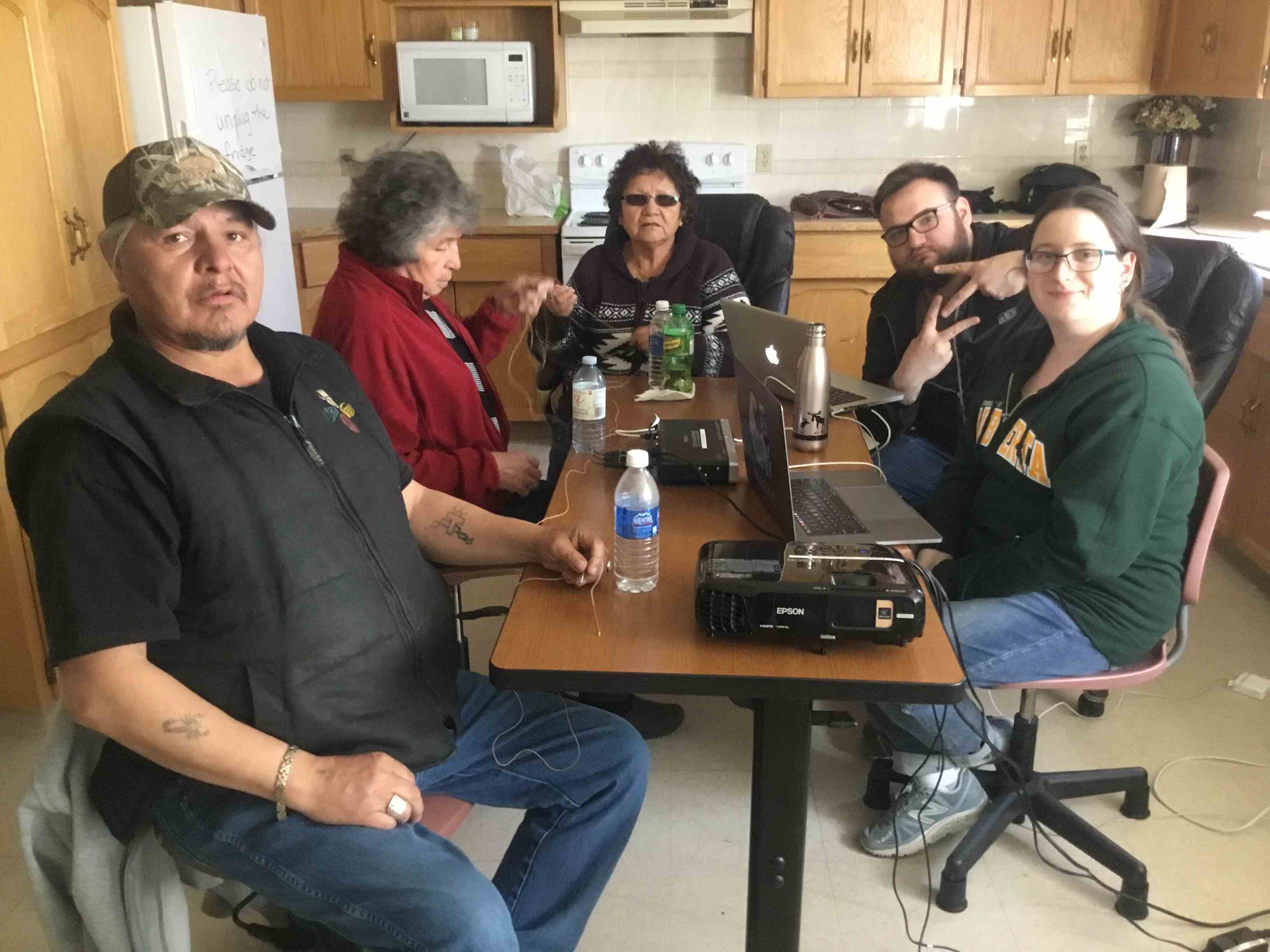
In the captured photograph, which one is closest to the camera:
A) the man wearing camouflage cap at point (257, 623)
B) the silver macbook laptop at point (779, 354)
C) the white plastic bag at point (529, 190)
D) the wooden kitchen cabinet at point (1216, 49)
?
the man wearing camouflage cap at point (257, 623)

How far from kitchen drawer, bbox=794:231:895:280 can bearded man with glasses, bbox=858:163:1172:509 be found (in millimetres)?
1541

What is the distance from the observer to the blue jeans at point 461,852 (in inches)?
49.2

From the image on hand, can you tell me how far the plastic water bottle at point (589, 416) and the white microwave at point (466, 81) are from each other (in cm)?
252

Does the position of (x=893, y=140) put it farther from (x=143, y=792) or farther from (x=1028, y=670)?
(x=143, y=792)

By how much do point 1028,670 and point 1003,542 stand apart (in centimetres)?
26

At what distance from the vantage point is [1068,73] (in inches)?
163

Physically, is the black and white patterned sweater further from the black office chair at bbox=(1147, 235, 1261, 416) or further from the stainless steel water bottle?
the black office chair at bbox=(1147, 235, 1261, 416)

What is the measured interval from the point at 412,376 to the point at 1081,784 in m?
1.53

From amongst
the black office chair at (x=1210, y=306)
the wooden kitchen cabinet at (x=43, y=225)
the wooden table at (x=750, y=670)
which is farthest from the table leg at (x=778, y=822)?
the wooden kitchen cabinet at (x=43, y=225)

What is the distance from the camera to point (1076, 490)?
62.6 inches

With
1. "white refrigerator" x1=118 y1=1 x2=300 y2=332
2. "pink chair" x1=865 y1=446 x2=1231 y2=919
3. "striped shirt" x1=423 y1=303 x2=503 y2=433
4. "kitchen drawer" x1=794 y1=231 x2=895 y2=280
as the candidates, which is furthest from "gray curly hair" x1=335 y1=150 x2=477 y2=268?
"kitchen drawer" x1=794 y1=231 x2=895 y2=280

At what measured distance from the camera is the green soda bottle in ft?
8.07

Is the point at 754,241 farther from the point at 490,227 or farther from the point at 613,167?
the point at 613,167

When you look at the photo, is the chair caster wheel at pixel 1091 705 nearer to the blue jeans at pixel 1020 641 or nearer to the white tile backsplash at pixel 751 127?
the blue jeans at pixel 1020 641
